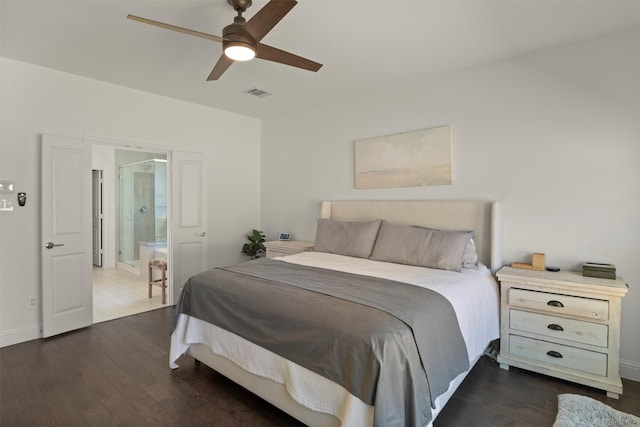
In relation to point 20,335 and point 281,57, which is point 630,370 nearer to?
point 281,57

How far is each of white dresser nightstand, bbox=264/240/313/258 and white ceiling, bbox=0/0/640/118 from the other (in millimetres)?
2039

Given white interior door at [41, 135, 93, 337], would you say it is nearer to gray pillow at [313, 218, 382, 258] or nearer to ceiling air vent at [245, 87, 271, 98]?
ceiling air vent at [245, 87, 271, 98]

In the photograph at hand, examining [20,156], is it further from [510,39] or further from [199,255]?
[510,39]

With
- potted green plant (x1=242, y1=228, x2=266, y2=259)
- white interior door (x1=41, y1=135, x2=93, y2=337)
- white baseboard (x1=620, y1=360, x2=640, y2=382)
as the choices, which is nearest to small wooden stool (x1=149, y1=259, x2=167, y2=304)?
white interior door (x1=41, y1=135, x2=93, y2=337)

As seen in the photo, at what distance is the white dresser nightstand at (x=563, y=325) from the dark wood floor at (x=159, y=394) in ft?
→ 0.41

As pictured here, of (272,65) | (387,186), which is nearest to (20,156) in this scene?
(272,65)

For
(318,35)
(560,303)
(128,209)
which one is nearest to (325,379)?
(560,303)

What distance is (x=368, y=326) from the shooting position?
A: 1.59 meters

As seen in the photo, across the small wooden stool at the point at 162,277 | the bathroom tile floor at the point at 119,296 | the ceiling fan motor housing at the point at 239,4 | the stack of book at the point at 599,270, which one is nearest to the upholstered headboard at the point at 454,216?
the stack of book at the point at 599,270

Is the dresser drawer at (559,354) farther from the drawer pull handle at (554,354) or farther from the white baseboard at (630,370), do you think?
the white baseboard at (630,370)

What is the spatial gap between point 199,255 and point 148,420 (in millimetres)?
2780

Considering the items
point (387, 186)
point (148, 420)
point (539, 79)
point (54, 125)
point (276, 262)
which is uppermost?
point (539, 79)

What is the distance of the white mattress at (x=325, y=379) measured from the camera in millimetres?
1638

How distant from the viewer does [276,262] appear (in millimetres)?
3086
